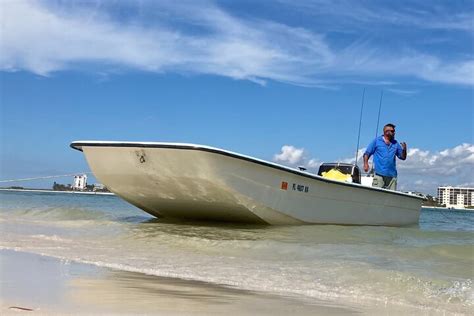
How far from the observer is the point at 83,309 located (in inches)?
102

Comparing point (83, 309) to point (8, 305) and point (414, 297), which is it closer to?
point (8, 305)

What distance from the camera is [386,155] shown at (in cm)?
973

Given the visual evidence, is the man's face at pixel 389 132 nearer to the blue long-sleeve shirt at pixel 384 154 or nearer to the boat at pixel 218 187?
the blue long-sleeve shirt at pixel 384 154

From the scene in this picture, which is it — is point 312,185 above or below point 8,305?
above

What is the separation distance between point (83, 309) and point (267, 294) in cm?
130

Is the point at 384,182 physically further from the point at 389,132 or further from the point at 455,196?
the point at 455,196

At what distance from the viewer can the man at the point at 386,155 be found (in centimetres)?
974

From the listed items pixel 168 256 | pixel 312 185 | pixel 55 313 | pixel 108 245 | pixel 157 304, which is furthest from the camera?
pixel 312 185

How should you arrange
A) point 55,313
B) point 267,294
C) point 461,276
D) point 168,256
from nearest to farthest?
point 55,313
point 267,294
point 461,276
point 168,256

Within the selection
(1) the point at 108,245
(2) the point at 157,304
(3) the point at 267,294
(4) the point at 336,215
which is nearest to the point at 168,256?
(1) the point at 108,245

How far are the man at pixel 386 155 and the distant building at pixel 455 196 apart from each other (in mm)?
30056

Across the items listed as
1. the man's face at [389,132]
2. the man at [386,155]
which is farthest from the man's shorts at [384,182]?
the man's face at [389,132]

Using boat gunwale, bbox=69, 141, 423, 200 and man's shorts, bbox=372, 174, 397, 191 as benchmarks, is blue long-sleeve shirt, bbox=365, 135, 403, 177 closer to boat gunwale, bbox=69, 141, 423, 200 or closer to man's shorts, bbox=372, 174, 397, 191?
man's shorts, bbox=372, 174, 397, 191

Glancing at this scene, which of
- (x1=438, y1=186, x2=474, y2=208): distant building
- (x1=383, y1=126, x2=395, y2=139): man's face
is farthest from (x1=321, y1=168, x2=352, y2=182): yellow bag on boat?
(x1=438, y1=186, x2=474, y2=208): distant building
